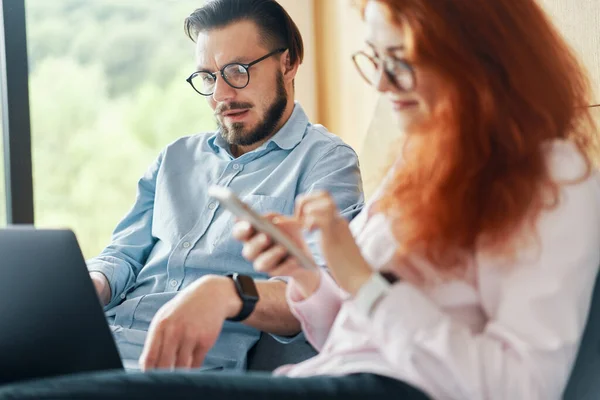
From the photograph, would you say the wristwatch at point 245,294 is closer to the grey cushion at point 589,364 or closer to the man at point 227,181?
the man at point 227,181

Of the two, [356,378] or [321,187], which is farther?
[321,187]

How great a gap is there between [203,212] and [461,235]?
3.04ft

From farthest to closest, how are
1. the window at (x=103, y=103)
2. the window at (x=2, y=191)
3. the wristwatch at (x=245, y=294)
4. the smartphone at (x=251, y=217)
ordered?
the window at (x=103, y=103)
the window at (x=2, y=191)
the wristwatch at (x=245, y=294)
the smartphone at (x=251, y=217)

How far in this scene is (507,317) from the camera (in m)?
0.95

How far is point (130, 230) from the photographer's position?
1.97 m

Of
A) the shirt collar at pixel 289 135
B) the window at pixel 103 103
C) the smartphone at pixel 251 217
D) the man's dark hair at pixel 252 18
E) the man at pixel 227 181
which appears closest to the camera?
the smartphone at pixel 251 217

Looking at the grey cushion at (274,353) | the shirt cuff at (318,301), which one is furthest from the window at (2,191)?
the shirt cuff at (318,301)

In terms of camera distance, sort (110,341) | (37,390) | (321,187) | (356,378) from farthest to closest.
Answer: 1. (321,187)
2. (110,341)
3. (356,378)
4. (37,390)

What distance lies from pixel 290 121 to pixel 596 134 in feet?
2.86

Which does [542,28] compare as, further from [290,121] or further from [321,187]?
[290,121]

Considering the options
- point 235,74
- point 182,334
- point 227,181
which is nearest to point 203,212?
point 227,181

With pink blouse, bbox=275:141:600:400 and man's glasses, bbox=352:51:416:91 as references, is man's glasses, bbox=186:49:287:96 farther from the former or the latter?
pink blouse, bbox=275:141:600:400

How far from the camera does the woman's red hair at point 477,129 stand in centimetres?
101

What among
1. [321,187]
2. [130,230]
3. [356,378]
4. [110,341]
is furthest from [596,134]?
[130,230]
